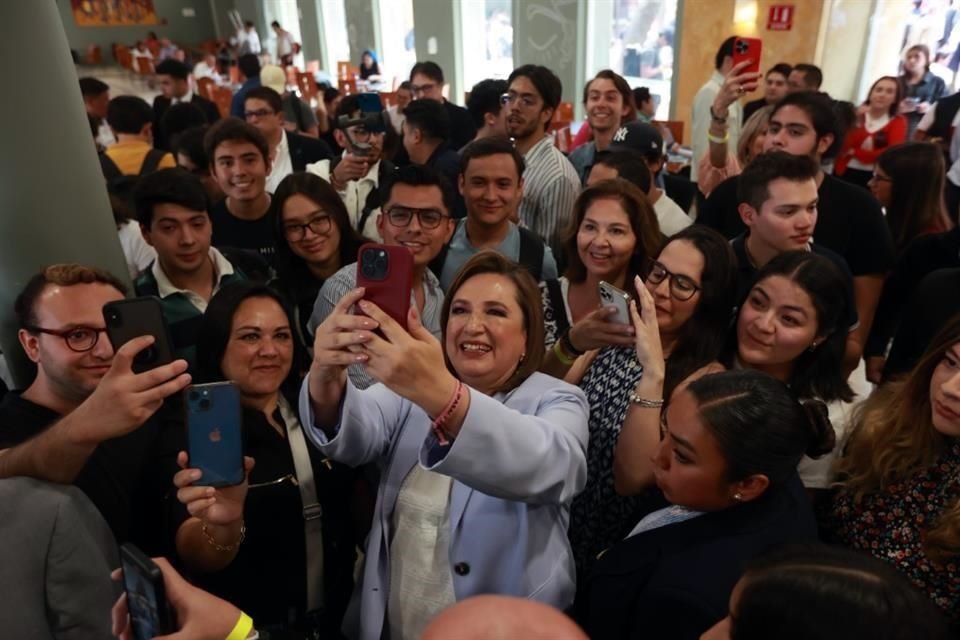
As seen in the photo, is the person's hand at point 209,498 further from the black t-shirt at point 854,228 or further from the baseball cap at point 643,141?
the baseball cap at point 643,141

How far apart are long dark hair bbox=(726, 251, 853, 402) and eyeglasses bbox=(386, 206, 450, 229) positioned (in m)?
1.10

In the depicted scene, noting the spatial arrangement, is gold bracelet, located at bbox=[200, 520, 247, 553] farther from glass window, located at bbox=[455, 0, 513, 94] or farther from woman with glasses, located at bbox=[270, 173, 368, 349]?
glass window, located at bbox=[455, 0, 513, 94]

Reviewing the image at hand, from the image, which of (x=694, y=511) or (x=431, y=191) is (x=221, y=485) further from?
(x=431, y=191)

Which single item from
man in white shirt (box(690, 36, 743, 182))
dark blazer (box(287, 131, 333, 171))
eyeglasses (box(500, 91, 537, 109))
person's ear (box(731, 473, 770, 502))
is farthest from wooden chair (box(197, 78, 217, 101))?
person's ear (box(731, 473, 770, 502))

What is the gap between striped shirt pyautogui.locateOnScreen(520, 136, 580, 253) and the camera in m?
3.05

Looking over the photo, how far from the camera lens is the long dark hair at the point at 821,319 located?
1.69 metres

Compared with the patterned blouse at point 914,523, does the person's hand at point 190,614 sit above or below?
above

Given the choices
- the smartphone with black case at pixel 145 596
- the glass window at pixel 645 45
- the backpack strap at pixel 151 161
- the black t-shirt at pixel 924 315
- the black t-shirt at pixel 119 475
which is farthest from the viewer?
the glass window at pixel 645 45

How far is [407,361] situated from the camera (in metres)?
1.03

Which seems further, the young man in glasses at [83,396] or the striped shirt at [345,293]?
the striped shirt at [345,293]

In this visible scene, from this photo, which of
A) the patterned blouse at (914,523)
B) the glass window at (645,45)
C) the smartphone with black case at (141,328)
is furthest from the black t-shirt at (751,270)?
the glass window at (645,45)

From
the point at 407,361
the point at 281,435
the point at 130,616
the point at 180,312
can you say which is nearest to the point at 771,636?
the point at 407,361

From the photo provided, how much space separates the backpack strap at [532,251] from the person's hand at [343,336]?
149 cm

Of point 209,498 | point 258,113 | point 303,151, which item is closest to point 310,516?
point 209,498
